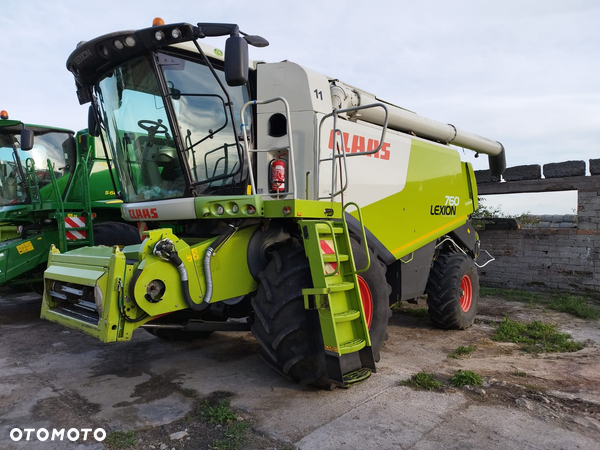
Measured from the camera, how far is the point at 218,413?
2.88 meters

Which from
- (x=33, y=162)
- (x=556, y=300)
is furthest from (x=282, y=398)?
(x=33, y=162)

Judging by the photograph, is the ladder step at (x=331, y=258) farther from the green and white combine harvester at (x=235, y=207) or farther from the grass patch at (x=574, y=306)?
the grass patch at (x=574, y=306)

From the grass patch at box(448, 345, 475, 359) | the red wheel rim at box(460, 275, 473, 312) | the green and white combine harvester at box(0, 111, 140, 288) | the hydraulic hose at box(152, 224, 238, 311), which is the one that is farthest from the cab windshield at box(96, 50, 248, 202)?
the red wheel rim at box(460, 275, 473, 312)

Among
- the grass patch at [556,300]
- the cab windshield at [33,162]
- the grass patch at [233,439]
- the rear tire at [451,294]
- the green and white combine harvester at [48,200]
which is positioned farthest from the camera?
the cab windshield at [33,162]

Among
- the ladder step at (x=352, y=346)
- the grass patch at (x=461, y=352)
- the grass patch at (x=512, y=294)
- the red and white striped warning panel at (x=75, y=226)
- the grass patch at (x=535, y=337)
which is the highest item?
the red and white striped warning panel at (x=75, y=226)

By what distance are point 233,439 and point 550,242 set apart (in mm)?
7240

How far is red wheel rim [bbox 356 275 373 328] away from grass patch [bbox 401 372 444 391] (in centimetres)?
53

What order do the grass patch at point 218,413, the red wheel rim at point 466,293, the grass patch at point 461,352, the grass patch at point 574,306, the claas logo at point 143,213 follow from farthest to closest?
the grass patch at point 574,306
the red wheel rim at point 466,293
the grass patch at point 461,352
the claas logo at point 143,213
the grass patch at point 218,413

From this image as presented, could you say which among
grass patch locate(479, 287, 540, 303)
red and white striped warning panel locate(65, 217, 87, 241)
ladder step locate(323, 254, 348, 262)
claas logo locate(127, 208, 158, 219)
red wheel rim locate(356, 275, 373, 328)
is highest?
claas logo locate(127, 208, 158, 219)

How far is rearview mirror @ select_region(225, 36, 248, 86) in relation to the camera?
116 inches

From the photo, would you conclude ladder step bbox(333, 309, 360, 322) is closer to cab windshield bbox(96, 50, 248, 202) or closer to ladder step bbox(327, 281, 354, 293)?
ladder step bbox(327, 281, 354, 293)

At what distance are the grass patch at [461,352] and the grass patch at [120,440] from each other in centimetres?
297

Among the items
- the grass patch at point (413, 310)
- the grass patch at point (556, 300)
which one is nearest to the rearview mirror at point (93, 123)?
the grass patch at point (413, 310)

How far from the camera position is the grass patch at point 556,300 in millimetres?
6207
